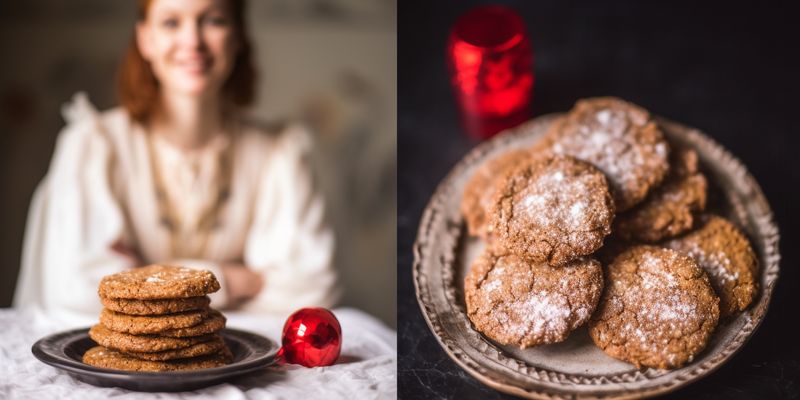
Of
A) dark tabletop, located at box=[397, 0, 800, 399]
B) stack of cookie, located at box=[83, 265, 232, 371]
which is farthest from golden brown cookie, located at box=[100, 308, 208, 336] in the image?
dark tabletop, located at box=[397, 0, 800, 399]

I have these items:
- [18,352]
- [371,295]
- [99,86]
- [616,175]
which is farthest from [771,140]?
[99,86]

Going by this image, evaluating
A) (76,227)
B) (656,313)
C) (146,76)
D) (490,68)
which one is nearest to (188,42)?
(146,76)

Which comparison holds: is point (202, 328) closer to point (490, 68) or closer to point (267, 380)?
point (267, 380)

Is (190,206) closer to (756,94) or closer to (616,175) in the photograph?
(616,175)

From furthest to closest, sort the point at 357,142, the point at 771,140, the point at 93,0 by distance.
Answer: the point at 357,142 < the point at 93,0 < the point at 771,140

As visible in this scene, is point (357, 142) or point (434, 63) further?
point (357, 142)

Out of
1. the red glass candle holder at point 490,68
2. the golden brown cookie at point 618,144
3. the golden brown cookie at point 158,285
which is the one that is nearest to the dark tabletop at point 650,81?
the red glass candle holder at point 490,68

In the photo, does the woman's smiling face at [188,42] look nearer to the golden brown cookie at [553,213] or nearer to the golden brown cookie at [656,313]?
the golden brown cookie at [553,213]
